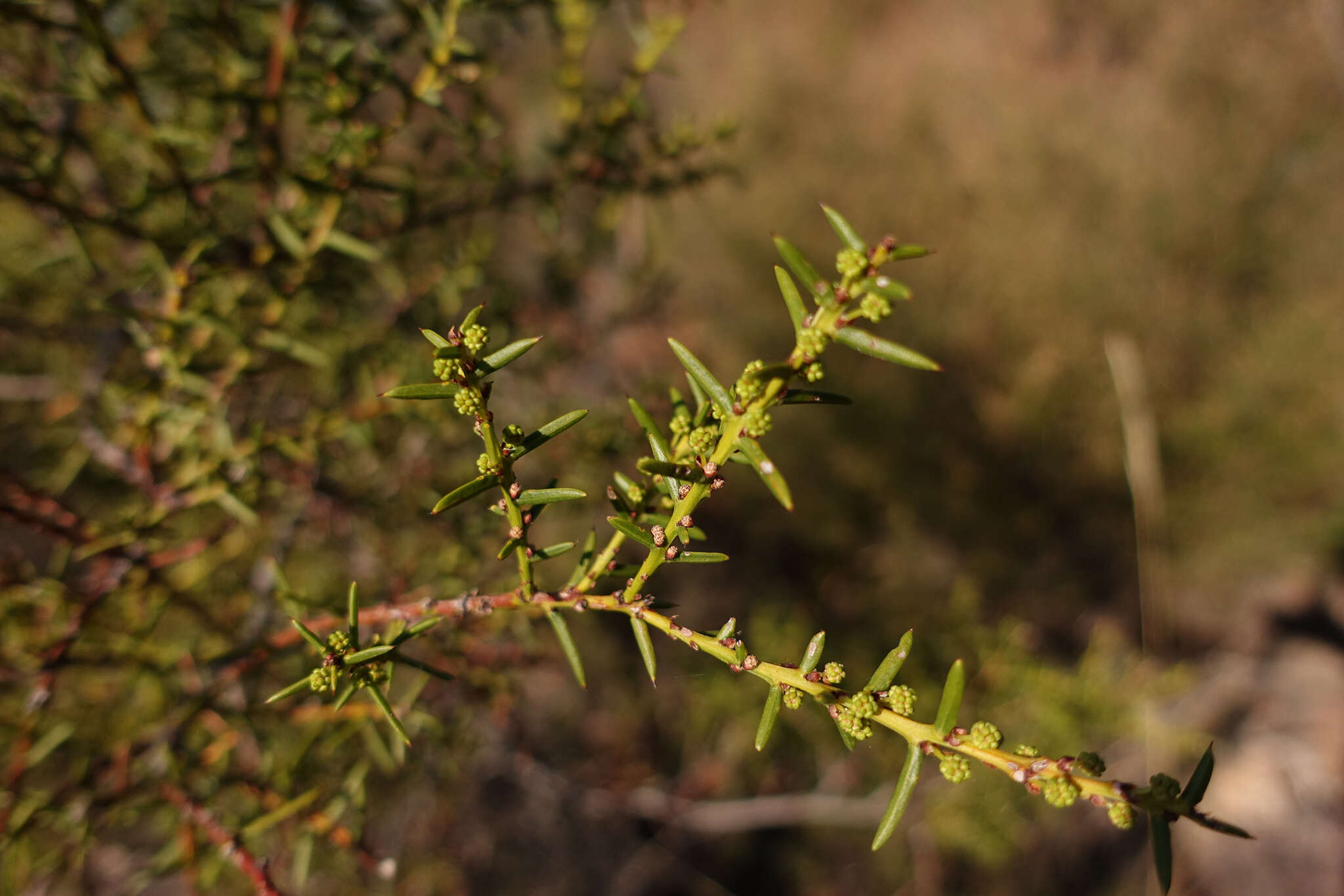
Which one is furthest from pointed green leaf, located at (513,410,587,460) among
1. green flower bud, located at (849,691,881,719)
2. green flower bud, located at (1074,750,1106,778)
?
green flower bud, located at (1074,750,1106,778)

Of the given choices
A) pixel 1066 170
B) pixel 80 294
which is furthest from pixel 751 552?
pixel 80 294

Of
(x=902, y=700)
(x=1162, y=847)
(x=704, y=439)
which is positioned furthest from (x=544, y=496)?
(x=1162, y=847)

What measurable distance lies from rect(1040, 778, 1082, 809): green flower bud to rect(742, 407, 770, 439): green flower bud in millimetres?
397

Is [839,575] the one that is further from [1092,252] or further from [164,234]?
[164,234]

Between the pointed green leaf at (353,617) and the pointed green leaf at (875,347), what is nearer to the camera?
the pointed green leaf at (875,347)

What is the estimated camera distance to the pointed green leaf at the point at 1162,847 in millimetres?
561

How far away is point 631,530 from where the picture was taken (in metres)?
0.64

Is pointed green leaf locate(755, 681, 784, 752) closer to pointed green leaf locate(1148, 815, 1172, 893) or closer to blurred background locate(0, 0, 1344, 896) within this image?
pointed green leaf locate(1148, 815, 1172, 893)

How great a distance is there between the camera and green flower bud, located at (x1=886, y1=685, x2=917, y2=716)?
0.60m

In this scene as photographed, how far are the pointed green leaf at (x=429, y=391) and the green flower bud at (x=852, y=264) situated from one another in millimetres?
331

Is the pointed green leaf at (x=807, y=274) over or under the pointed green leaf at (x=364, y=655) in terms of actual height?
over

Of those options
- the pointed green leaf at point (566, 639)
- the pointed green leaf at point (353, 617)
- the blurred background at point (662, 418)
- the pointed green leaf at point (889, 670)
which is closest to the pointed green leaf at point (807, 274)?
the pointed green leaf at point (889, 670)

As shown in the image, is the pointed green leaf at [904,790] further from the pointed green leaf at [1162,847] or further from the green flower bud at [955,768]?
the pointed green leaf at [1162,847]

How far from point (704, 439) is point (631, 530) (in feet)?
0.38
